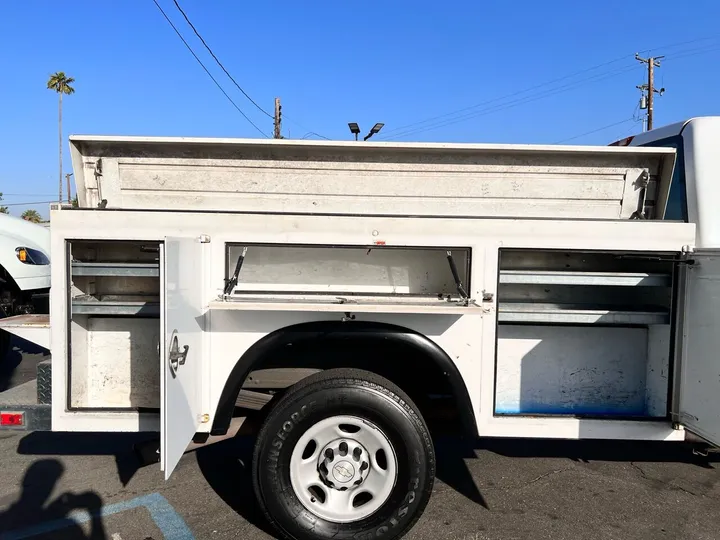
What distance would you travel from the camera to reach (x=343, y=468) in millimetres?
2652

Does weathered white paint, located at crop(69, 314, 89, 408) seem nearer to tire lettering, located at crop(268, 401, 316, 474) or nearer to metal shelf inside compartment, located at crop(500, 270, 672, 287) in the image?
tire lettering, located at crop(268, 401, 316, 474)

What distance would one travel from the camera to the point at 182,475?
3602 mm

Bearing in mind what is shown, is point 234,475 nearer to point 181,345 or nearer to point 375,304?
point 181,345

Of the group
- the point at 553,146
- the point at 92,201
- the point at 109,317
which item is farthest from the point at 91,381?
the point at 553,146

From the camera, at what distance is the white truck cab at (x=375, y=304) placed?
263 cm

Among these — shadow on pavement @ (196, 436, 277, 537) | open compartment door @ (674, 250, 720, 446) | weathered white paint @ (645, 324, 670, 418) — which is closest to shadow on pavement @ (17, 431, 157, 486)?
shadow on pavement @ (196, 436, 277, 537)

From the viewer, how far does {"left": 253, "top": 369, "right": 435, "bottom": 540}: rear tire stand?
8.52ft

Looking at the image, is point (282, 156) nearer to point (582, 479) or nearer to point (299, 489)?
point (299, 489)

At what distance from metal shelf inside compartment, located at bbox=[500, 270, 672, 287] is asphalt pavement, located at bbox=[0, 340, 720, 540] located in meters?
1.45

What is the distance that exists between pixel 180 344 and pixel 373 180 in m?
1.51

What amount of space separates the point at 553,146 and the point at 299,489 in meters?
2.40

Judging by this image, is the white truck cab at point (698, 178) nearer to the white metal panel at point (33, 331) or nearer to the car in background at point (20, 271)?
the white metal panel at point (33, 331)

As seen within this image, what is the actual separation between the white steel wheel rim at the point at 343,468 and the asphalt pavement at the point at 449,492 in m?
0.46

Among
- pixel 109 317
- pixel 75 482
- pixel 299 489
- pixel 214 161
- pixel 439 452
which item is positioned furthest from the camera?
pixel 439 452
